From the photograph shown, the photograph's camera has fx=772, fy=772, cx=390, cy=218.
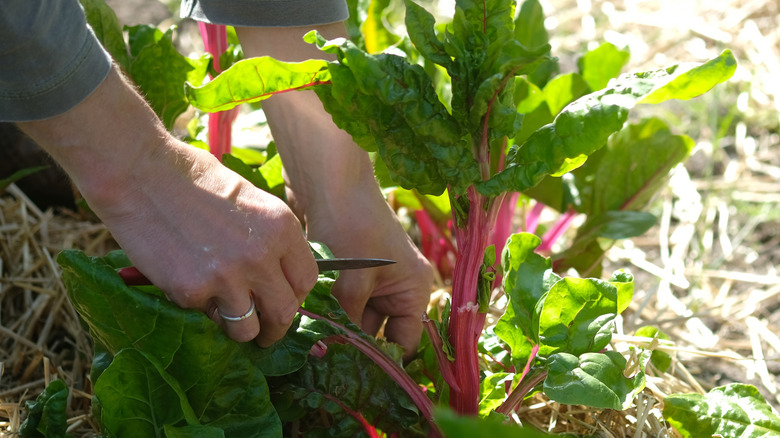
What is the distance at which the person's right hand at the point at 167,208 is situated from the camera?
34.8 inches

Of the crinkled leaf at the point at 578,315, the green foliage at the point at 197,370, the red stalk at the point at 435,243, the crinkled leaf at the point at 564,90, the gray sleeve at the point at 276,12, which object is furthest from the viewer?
the red stalk at the point at 435,243

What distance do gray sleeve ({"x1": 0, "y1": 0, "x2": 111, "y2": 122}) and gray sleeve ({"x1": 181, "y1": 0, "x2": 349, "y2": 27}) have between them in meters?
0.34

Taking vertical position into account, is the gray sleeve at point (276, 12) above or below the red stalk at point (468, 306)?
above

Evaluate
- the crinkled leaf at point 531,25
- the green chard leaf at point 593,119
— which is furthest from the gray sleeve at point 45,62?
the crinkled leaf at point 531,25

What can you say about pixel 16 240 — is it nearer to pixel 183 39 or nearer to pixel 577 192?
pixel 577 192

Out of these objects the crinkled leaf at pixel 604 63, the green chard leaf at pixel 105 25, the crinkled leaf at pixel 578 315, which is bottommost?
the crinkled leaf at pixel 578 315

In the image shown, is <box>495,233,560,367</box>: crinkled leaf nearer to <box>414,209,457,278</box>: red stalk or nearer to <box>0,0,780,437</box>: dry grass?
<box>0,0,780,437</box>: dry grass

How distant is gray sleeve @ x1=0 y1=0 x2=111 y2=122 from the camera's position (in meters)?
0.83

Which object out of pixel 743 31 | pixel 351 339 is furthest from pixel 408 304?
pixel 743 31

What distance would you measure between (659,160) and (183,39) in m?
2.26

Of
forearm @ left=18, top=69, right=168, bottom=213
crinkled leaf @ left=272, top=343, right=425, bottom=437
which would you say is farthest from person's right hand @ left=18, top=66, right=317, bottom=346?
crinkled leaf @ left=272, top=343, right=425, bottom=437

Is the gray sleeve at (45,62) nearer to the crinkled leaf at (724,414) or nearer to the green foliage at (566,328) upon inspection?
the green foliage at (566,328)

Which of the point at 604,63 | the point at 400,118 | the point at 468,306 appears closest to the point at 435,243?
the point at 604,63

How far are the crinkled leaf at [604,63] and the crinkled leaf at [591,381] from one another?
788 millimetres
